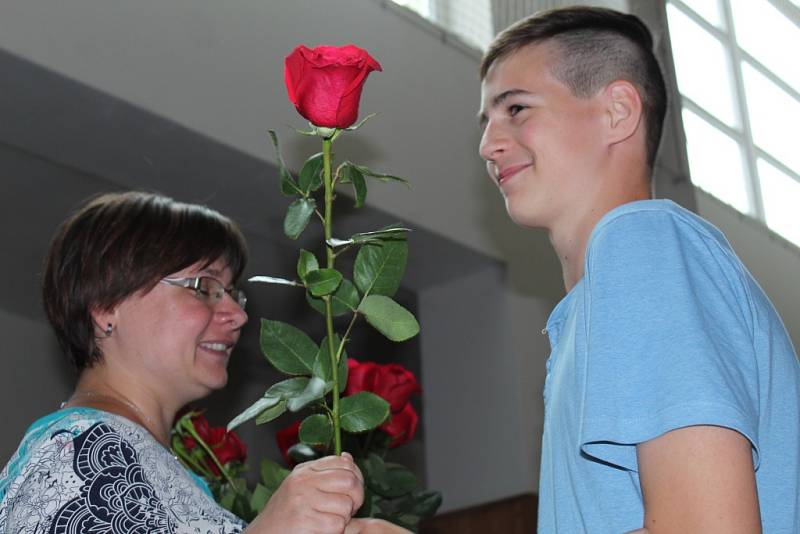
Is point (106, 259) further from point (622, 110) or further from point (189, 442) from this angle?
point (622, 110)

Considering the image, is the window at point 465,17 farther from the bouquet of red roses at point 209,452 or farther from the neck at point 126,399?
the neck at point 126,399

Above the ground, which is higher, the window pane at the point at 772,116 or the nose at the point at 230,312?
the window pane at the point at 772,116

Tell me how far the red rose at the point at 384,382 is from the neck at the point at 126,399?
1.05ft

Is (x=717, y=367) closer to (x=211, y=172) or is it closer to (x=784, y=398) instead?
(x=784, y=398)

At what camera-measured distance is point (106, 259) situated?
1854 mm

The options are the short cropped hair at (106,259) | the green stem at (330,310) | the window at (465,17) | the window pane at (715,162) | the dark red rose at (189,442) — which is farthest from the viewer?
the window pane at (715,162)

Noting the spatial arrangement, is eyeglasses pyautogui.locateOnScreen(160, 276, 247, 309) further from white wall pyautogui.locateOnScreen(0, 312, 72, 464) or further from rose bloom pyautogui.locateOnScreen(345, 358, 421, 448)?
white wall pyautogui.locateOnScreen(0, 312, 72, 464)

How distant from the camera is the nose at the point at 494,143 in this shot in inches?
52.2

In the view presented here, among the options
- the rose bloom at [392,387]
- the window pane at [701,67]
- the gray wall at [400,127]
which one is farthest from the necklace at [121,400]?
the window pane at [701,67]

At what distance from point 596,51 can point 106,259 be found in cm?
85

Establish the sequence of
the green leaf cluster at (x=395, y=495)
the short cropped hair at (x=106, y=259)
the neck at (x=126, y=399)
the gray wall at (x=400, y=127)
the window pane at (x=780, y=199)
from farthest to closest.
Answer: the window pane at (x=780, y=199) → the gray wall at (x=400, y=127) → the green leaf cluster at (x=395, y=495) → the short cropped hair at (x=106, y=259) → the neck at (x=126, y=399)

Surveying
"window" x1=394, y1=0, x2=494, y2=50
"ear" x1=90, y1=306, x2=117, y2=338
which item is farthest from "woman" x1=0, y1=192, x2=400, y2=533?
"window" x1=394, y1=0, x2=494, y2=50

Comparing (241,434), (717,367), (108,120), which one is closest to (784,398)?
(717,367)

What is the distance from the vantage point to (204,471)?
6.82ft
